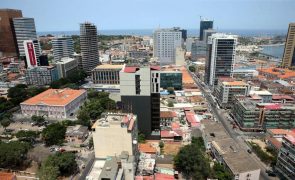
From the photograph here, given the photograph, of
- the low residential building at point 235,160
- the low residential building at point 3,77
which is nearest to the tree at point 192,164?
the low residential building at point 235,160

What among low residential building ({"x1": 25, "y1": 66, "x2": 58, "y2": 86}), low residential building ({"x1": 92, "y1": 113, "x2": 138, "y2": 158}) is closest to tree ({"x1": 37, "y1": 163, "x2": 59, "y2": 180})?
low residential building ({"x1": 92, "y1": 113, "x2": 138, "y2": 158})

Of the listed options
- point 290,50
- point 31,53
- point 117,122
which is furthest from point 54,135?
point 290,50

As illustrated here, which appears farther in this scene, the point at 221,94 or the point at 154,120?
the point at 221,94

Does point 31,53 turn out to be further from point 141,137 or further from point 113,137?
point 113,137

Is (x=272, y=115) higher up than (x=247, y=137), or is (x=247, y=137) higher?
(x=272, y=115)

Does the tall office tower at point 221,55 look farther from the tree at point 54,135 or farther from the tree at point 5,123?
the tree at point 5,123

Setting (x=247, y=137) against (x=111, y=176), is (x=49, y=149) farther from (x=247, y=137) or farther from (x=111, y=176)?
(x=247, y=137)

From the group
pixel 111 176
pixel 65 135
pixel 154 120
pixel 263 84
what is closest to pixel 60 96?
pixel 65 135
